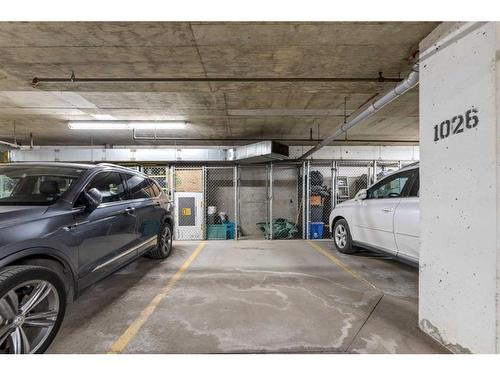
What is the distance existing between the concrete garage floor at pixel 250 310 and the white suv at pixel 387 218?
525 mm

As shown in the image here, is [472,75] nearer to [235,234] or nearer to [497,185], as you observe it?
[497,185]

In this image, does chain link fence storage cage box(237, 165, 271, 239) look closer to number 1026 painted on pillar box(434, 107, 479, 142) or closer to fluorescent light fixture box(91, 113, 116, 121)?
fluorescent light fixture box(91, 113, 116, 121)

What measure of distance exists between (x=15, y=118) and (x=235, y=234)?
20.5 feet

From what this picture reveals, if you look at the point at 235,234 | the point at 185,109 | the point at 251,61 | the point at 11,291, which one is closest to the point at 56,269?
the point at 11,291

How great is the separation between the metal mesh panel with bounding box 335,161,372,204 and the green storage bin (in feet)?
13.6

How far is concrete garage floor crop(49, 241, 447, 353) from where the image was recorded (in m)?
2.20

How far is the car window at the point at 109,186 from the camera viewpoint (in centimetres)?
297

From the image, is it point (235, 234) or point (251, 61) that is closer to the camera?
point (251, 61)

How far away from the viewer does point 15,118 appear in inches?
222

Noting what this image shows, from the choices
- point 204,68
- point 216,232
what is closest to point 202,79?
point 204,68

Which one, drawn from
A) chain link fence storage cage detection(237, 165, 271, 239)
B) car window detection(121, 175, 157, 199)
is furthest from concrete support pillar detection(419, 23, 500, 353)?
chain link fence storage cage detection(237, 165, 271, 239)

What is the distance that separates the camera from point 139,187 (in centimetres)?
408

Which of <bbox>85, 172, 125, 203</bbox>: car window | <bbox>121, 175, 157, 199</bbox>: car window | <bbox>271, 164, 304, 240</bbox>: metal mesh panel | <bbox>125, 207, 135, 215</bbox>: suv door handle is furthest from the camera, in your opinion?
<bbox>271, 164, 304, 240</bbox>: metal mesh panel

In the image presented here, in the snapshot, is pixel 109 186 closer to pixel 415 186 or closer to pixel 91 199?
pixel 91 199
